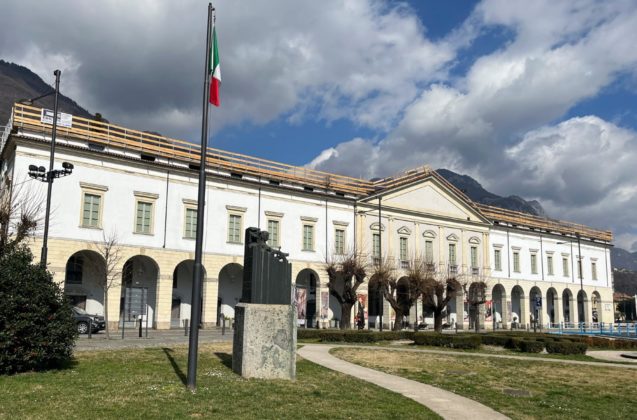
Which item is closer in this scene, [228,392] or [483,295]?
[228,392]

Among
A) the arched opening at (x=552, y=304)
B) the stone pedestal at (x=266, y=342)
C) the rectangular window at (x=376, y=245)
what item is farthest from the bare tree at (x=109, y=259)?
the arched opening at (x=552, y=304)

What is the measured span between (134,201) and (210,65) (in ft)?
91.6

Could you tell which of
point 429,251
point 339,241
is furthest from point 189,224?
point 429,251

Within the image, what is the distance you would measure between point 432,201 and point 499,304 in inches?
666

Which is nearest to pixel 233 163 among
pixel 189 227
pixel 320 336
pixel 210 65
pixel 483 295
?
pixel 189 227

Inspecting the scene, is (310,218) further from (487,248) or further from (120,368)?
(120,368)

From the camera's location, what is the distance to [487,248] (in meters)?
63.2

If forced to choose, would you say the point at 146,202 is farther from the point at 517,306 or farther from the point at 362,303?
the point at 517,306

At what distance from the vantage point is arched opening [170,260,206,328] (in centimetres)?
4159

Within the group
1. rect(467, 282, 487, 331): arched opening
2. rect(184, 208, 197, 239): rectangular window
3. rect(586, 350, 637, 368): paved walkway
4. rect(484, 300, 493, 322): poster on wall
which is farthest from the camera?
rect(484, 300, 493, 322): poster on wall

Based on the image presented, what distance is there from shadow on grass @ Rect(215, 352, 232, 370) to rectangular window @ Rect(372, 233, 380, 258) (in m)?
34.5

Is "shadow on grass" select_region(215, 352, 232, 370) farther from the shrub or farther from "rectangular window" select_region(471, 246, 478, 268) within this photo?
"rectangular window" select_region(471, 246, 478, 268)

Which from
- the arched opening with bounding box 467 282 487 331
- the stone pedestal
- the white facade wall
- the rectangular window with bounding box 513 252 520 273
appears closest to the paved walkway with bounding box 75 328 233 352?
the white facade wall

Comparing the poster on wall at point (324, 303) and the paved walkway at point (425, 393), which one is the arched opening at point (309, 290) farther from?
the paved walkway at point (425, 393)
